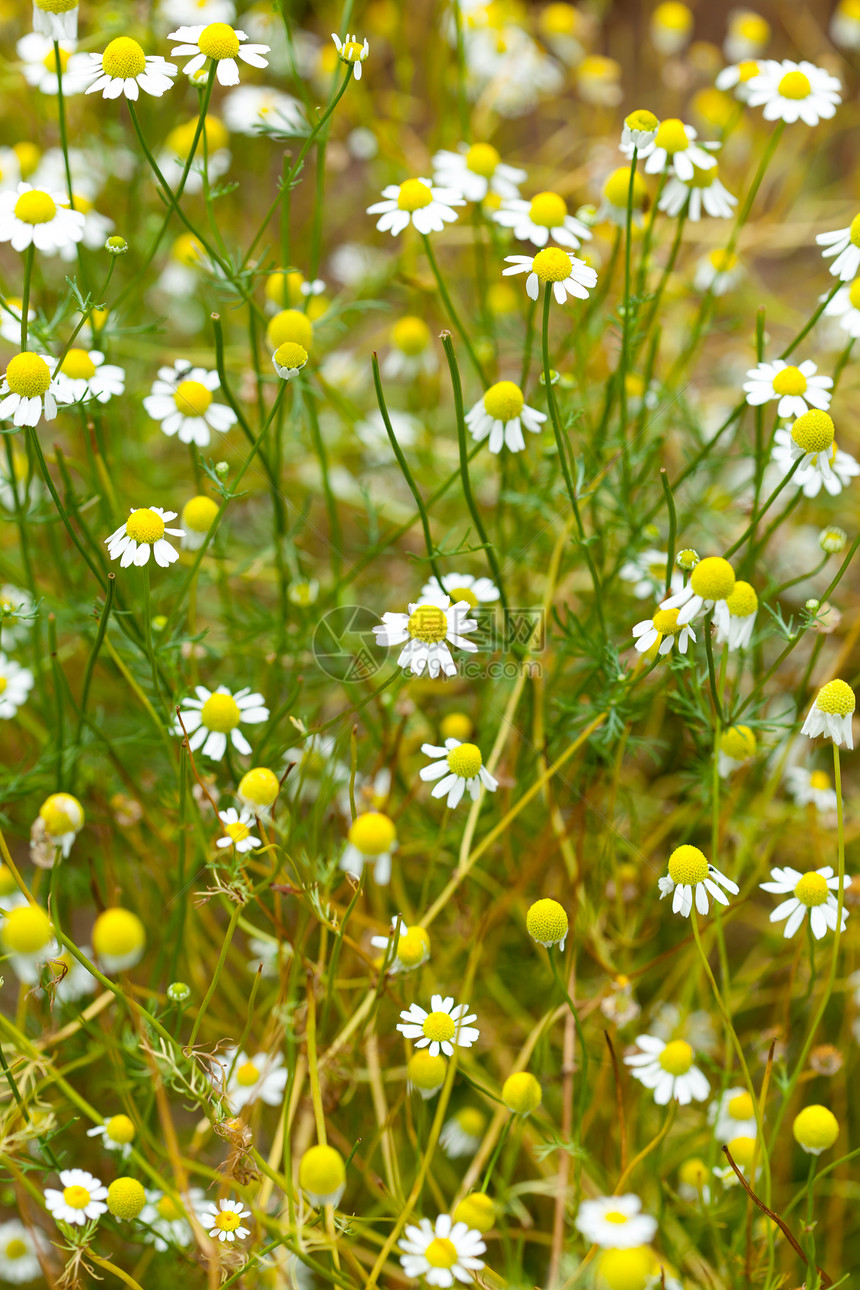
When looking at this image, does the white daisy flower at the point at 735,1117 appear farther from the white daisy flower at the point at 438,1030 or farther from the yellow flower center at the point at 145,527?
the yellow flower center at the point at 145,527

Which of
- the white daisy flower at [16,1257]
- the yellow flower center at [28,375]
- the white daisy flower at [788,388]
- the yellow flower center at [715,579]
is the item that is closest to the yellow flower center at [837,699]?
the yellow flower center at [715,579]

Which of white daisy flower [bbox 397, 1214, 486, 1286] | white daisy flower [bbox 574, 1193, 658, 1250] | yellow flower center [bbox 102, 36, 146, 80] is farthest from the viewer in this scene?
yellow flower center [bbox 102, 36, 146, 80]

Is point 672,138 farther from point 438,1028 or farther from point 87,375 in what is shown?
point 438,1028

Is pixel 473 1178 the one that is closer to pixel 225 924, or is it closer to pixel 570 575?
pixel 225 924

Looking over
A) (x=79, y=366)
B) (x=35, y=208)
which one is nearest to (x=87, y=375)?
(x=79, y=366)

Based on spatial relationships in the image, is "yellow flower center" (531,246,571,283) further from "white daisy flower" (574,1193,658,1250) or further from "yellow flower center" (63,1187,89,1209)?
"yellow flower center" (63,1187,89,1209)

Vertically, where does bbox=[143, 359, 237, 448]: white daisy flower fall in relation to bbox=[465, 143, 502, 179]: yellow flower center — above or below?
below

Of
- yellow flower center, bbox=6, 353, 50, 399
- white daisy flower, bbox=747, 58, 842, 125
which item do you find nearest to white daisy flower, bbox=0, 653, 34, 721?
yellow flower center, bbox=6, 353, 50, 399
